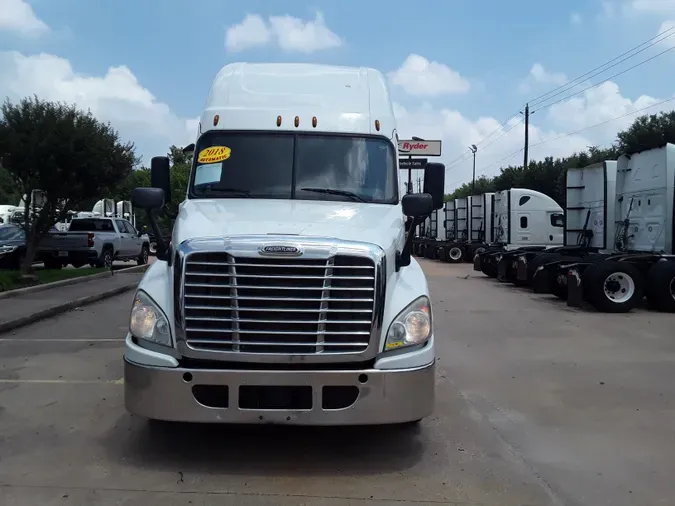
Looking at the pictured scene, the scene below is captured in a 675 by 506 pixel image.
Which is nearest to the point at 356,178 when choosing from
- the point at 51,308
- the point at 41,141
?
the point at 51,308

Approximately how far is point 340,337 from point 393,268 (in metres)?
0.78

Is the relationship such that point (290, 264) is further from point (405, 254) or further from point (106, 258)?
point (106, 258)

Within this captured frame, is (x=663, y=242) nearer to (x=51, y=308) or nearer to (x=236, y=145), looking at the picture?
(x=236, y=145)

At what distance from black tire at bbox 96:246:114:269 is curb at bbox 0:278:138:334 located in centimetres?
570

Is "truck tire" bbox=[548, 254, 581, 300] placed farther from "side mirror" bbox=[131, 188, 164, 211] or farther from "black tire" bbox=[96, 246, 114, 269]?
"black tire" bbox=[96, 246, 114, 269]

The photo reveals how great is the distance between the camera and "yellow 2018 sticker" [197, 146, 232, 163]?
6664 mm

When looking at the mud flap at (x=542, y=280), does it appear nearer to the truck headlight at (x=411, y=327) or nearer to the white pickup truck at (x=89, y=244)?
the truck headlight at (x=411, y=327)

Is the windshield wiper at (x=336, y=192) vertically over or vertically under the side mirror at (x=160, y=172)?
under

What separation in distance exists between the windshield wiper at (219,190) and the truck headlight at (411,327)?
2.00m

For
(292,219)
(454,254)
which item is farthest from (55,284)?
(454,254)

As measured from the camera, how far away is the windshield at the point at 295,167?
21.1 ft

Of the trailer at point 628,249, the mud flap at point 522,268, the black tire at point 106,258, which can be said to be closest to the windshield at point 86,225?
the black tire at point 106,258

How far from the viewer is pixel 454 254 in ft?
112

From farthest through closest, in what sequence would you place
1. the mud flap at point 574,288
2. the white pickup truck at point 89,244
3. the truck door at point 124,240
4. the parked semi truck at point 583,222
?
1. the truck door at point 124,240
2. the white pickup truck at point 89,244
3. the parked semi truck at point 583,222
4. the mud flap at point 574,288
